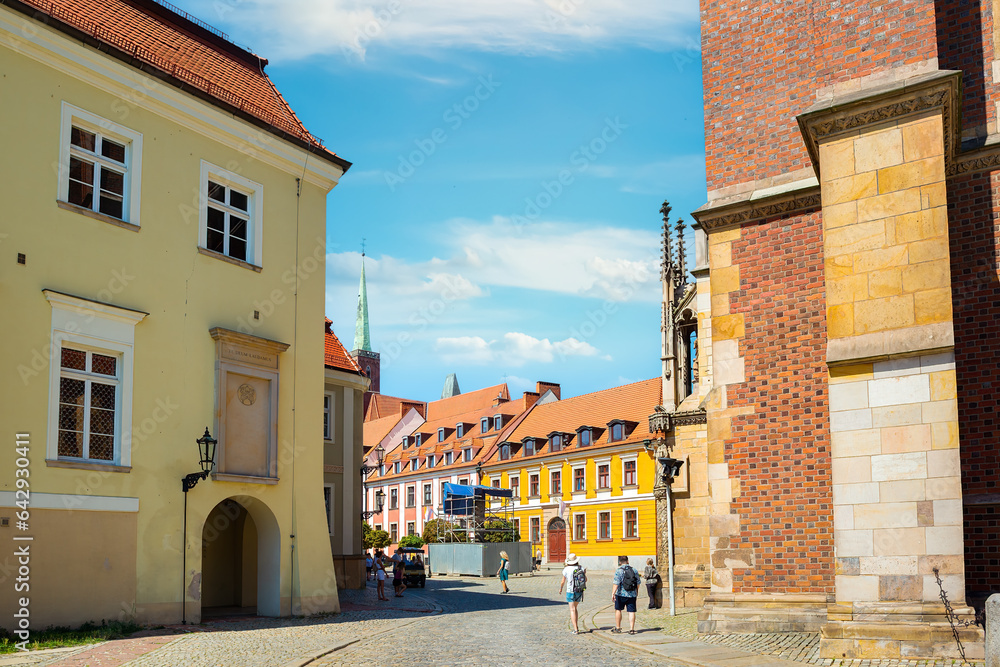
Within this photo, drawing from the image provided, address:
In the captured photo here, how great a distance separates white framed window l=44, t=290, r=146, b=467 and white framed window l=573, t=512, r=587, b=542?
44121mm

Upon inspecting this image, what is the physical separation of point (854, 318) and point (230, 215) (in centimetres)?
1233

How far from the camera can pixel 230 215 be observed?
731 inches

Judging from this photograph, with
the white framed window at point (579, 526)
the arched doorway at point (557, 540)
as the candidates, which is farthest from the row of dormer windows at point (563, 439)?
the arched doorway at point (557, 540)

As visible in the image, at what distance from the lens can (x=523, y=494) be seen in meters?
62.7

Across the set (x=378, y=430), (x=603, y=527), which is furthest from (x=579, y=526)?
(x=378, y=430)

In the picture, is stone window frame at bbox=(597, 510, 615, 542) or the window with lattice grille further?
stone window frame at bbox=(597, 510, 615, 542)

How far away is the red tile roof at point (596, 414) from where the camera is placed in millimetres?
56656

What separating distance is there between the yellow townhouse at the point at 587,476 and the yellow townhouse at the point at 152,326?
33.7 metres

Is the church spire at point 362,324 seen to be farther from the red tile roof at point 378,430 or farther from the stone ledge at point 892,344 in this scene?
the stone ledge at point 892,344

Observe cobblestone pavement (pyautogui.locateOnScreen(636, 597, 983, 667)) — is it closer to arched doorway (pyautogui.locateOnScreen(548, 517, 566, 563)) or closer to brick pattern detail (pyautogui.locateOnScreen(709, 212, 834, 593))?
brick pattern detail (pyautogui.locateOnScreen(709, 212, 834, 593))

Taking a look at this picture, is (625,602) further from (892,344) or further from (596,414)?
(596,414)

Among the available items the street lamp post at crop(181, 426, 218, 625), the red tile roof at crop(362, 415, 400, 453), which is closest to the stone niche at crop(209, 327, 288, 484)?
the street lamp post at crop(181, 426, 218, 625)

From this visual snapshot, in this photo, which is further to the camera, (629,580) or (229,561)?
(229,561)

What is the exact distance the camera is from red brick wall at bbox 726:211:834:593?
1319 cm
